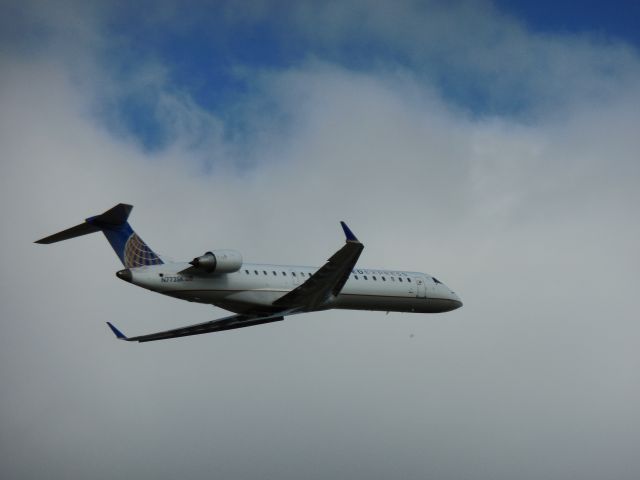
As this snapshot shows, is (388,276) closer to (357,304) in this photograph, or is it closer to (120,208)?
(357,304)

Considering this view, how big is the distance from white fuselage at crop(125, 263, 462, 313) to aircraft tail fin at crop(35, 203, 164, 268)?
0.48 m

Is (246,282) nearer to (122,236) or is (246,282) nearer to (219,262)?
(219,262)

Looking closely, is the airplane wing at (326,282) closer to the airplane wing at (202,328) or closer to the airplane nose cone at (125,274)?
the airplane wing at (202,328)

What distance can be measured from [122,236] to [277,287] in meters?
6.70

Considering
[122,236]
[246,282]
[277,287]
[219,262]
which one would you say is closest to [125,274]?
[122,236]

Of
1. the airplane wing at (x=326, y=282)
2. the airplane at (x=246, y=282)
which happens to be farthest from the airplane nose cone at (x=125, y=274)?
the airplane wing at (x=326, y=282)

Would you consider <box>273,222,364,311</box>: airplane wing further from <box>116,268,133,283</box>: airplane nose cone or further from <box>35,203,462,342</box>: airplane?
<box>116,268,133,283</box>: airplane nose cone

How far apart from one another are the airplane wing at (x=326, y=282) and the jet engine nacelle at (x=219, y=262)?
269 cm

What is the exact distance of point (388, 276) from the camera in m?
47.6

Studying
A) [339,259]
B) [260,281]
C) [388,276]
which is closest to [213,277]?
[260,281]

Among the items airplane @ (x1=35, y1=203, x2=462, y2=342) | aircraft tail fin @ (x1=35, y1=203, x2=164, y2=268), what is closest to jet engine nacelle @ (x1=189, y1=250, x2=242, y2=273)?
airplane @ (x1=35, y1=203, x2=462, y2=342)

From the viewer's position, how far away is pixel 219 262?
41281 millimetres

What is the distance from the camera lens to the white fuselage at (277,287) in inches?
1624

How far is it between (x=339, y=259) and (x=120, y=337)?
34.3ft
